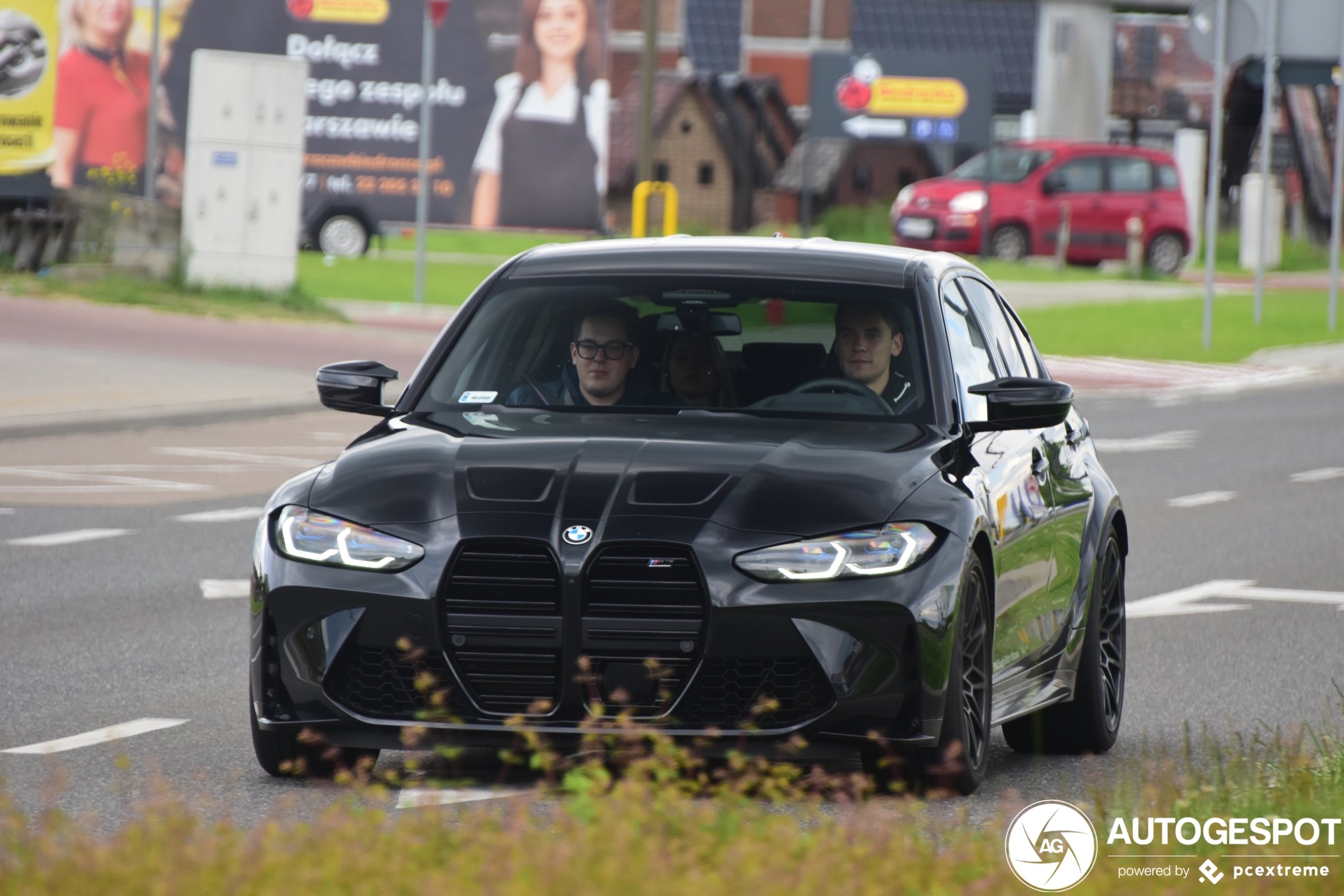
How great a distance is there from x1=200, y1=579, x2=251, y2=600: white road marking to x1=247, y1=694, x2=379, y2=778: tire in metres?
4.39

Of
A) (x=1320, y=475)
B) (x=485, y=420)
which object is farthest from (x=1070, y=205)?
(x=485, y=420)

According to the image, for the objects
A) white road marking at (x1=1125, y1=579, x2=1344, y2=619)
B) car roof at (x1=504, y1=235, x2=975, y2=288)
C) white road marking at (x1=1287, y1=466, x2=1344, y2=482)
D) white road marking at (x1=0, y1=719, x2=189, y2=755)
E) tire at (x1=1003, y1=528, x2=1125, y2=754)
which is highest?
car roof at (x1=504, y1=235, x2=975, y2=288)

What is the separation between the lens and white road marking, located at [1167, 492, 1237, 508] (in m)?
15.4

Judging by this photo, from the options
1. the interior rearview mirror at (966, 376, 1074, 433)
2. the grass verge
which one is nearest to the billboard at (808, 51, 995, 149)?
the grass verge

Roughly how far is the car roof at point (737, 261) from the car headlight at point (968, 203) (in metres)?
39.2

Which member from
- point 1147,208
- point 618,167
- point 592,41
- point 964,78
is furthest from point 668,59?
point 1147,208

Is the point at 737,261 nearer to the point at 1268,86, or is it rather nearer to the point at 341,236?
the point at 1268,86

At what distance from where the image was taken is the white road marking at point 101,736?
705 centimetres

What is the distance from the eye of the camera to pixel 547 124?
2267 inches

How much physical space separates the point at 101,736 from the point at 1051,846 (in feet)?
11.7

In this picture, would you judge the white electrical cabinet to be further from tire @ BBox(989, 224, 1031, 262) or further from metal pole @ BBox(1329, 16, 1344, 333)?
tire @ BBox(989, 224, 1031, 262)

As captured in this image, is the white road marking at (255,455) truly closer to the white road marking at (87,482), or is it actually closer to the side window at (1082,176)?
the white road marking at (87,482)

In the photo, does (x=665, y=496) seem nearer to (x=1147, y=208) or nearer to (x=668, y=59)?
(x=1147, y=208)


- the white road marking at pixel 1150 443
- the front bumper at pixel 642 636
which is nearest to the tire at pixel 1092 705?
the front bumper at pixel 642 636
